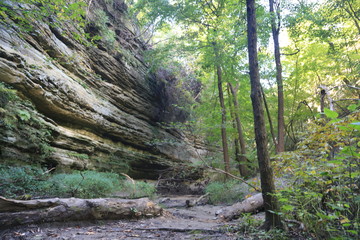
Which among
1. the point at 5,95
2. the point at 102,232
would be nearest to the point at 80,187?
the point at 102,232

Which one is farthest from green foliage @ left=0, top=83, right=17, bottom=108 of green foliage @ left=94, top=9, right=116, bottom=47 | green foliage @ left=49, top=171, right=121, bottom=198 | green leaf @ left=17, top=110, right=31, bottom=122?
green foliage @ left=94, top=9, right=116, bottom=47

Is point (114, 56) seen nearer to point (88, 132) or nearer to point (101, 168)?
point (88, 132)

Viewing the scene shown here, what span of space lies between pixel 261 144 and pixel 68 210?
4038mm

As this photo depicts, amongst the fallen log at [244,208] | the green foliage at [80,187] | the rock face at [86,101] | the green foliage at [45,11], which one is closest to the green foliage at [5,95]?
the rock face at [86,101]

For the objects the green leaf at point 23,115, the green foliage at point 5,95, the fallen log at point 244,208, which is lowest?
the fallen log at point 244,208

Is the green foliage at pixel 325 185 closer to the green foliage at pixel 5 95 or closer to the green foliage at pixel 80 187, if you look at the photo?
the green foliage at pixel 80 187

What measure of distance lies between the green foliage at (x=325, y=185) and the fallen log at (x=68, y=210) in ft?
11.8

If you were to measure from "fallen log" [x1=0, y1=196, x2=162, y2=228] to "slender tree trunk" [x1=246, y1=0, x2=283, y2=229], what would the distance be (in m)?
3.22

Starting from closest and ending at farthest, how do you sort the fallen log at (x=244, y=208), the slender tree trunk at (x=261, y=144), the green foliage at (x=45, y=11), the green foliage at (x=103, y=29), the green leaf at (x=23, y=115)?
the slender tree trunk at (x=261, y=144) → the green foliage at (x=45, y=11) → the fallen log at (x=244, y=208) → the green leaf at (x=23, y=115) → the green foliage at (x=103, y=29)

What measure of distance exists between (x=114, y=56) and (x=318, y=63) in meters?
11.6

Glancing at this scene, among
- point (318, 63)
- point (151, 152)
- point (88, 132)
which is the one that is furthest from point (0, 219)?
point (318, 63)

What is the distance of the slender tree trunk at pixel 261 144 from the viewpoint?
3.79m

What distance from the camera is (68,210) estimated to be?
13.9ft

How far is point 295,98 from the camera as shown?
43.6 ft
